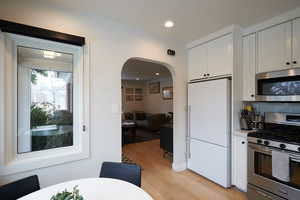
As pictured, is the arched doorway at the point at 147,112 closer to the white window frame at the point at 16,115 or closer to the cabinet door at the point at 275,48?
the white window frame at the point at 16,115

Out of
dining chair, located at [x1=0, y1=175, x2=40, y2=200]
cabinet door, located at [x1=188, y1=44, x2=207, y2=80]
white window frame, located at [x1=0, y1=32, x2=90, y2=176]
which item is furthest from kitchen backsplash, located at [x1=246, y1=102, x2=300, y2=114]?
dining chair, located at [x1=0, y1=175, x2=40, y2=200]

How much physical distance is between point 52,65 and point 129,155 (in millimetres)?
2752

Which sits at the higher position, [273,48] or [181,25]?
[181,25]

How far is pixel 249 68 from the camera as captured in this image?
2436 mm

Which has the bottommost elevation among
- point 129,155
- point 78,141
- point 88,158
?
point 129,155

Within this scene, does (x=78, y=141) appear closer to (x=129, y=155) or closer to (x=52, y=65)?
(x=52, y=65)

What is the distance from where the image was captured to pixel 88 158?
2037 mm

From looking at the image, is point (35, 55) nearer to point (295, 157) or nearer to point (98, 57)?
point (98, 57)

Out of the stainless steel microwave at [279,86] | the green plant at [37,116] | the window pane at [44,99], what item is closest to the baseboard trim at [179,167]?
the stainless steel microwave at [279,86]

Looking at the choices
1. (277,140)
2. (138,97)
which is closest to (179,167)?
(277,140)

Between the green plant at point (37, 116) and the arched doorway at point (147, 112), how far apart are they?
5.14 feet

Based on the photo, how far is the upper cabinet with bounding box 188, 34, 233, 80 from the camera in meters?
2.45

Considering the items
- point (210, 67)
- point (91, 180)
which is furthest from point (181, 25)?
point (91, 180)

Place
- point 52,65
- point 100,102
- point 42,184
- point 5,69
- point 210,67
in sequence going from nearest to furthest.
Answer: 1. point 5,69
2. point 42,184
3. point 52,65
4. point 100,102
5. point 210,67
